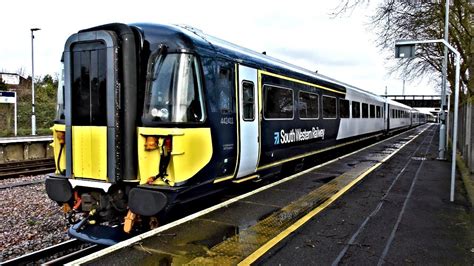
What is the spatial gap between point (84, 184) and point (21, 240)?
180cm

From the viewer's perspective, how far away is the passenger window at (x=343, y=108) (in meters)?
14.1

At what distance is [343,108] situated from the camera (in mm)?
14531

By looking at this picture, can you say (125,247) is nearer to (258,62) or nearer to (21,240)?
(21,240)

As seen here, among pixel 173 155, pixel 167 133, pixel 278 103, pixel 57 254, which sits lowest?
pixel 57 254

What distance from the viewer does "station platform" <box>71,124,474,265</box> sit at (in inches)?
177

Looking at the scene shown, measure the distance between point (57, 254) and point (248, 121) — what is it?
3.88 meters

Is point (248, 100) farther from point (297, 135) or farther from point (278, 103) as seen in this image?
point (297, 135)

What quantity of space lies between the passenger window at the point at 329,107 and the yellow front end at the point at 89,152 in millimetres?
8173

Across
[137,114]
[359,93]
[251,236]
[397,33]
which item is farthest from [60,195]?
[397,33]

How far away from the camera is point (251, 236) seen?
5.19 m

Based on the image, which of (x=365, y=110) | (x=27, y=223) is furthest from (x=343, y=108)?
(x=27, y=223)

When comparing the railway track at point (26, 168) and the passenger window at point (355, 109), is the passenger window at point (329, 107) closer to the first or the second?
the passenger window at point (355, 109)

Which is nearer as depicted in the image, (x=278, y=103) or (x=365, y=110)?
(x=278, y=103)

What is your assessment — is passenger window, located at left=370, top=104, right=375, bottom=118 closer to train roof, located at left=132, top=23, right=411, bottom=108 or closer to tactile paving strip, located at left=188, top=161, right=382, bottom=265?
train roof, located at left=132, top=23, right=411, bottom=108
